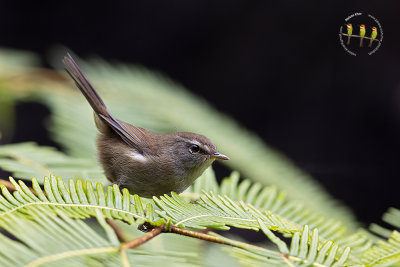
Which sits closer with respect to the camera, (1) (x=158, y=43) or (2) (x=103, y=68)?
(2) (x=103, y=68)

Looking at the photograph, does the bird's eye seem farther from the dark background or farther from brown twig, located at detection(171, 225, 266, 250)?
the dark background

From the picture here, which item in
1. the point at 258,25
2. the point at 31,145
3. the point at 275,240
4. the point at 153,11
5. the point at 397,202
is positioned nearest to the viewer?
the point at 275,240

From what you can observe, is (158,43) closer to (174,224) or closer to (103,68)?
(103,68)

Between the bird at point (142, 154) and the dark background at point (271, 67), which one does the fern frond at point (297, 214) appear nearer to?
the bird at point (142, 154)

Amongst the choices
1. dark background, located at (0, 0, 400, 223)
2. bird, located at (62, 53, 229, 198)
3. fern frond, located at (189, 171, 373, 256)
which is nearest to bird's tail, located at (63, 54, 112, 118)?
bird, located at (62, 53, 229, 198)

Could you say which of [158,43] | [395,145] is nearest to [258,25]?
[158,43]

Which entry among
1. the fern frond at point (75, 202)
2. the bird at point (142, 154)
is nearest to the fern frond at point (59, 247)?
the fern frond at point (75, 202)
